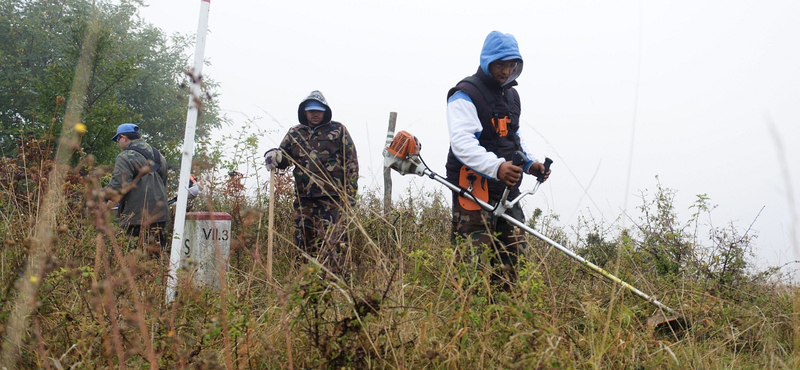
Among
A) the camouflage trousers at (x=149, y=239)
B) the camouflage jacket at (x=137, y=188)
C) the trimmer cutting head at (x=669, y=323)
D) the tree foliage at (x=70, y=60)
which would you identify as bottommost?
the trimmer cutting head at (x=669, y=323)

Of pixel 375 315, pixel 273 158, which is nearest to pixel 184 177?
pixel 273 158

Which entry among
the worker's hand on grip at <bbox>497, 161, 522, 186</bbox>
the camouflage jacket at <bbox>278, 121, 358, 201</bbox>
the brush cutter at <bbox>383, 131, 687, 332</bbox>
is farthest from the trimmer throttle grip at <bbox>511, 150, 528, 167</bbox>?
the camouflage jacket at <bbox>278, 121, 358, 201</bbox>

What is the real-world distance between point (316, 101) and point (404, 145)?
83.2 inches

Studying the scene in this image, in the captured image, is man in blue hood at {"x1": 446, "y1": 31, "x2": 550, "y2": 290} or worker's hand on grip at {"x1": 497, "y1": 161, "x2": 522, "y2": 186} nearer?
worker's hand on grip at {"x1": 497, "y1": 161, "x2": 522, "y2": 186}

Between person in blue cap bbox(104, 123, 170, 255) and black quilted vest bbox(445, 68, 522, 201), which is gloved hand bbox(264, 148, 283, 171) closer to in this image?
person in blue cap bbox(104, 123, 170, 255)

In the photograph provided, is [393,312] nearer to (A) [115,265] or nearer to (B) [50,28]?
(A) [115,265]

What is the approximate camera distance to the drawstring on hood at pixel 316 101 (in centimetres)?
527

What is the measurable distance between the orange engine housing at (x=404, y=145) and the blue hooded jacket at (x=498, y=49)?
63 centimetres

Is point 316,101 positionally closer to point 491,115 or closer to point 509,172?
point 491,115

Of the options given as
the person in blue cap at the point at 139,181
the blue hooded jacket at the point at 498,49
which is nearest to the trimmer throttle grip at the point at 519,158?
the blue hooded jacket at the point at 498,49

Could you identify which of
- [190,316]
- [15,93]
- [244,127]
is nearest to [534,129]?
[190,316]

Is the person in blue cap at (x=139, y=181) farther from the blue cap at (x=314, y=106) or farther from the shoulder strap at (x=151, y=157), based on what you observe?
the blue cap at (x=314, y=106)

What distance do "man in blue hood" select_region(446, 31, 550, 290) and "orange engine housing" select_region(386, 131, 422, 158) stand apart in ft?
0.78

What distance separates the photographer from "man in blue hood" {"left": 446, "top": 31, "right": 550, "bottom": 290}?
10.7ft
